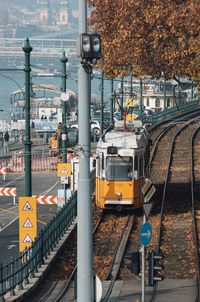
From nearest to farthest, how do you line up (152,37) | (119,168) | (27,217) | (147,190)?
(147,190) < (27,217) < (119,168) < (152,37)

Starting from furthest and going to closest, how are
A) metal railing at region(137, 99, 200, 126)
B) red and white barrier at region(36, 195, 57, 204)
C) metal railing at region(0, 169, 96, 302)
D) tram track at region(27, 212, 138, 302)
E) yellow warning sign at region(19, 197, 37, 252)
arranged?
1. metal railing at region(137, 99, 200, 126)
2. red and white barrier at region(36, 195, 57, 204)
3. yellow warning sign at region(19, 197, 37, 252)
4. tram track at region(27, 212, 138, 302)
5. metal railing at region(0, 169, 96, 302)

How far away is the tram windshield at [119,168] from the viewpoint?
24906 mm

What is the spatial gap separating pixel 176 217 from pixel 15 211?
38.8 ft

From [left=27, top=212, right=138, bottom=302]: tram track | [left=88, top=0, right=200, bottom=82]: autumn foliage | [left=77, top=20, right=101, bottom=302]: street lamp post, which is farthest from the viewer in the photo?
[left=88, top=0, right=200, bottom=82]: autumn foliage

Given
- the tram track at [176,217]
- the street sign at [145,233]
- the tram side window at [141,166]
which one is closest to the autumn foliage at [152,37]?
the tram track at [176,217]

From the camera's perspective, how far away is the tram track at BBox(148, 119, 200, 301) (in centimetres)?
1938

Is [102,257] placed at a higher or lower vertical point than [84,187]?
lower

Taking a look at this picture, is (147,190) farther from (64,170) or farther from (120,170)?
(64,170)

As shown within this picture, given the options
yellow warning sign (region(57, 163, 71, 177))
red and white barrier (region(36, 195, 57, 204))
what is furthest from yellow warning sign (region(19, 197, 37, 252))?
Result: yellow warning sign (region(57, 163, 71, 177))

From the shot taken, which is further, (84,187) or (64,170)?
(64,170)

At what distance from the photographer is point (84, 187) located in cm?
1180

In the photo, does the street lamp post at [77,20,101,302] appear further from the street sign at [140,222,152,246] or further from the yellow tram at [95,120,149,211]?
the yellow tram at [95,120,149,211]

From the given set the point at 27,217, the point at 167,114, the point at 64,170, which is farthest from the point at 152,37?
the point at 167,114

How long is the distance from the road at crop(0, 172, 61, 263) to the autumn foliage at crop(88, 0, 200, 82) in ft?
30.1
